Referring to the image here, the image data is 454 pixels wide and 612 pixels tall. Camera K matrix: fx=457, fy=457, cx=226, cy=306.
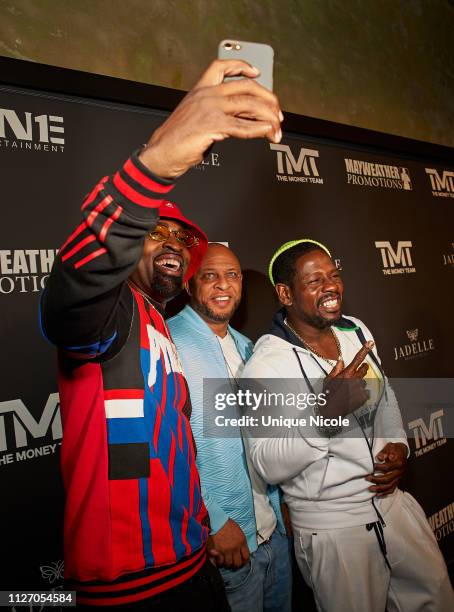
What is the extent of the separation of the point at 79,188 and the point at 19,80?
1.19 ft

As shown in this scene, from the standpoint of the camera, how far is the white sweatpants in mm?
1296

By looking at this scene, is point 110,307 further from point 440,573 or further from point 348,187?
point 348,187

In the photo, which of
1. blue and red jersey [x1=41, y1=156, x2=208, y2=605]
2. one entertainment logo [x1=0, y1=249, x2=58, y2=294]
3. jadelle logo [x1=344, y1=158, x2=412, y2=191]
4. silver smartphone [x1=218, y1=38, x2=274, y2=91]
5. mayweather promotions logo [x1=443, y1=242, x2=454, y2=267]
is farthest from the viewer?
mayweather promotions logo [x1=443, y1=242, x2=454, y2=267]

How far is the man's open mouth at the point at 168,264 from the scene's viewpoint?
1.37 m

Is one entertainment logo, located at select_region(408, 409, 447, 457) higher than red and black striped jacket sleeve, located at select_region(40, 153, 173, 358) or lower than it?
lower

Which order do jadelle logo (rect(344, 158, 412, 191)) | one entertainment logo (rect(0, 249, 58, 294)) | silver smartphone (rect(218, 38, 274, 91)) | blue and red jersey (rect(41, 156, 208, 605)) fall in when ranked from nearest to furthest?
silver smartphone (rect(218, 38, 274, 91)) < blue and red jersey (rect(41, 156, 208, 605)) < one entertainment logo (rect(0, 249, 58, 294)) < jadelle logo (rect(344, 158, 412, 191))

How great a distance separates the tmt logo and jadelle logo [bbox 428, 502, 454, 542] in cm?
206

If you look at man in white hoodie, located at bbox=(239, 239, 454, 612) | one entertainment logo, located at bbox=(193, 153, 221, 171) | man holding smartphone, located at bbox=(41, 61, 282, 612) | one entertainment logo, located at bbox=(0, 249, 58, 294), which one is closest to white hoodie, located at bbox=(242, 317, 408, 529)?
man in white hoodie, located at bbox=(239, 239, 454, 612)

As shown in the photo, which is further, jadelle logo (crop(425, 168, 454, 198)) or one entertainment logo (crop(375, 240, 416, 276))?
jadelle logo (crop(425, 168, 454, 198))

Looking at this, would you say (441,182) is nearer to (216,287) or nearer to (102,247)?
(216,287)

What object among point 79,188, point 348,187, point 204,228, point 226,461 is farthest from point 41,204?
point 348,187

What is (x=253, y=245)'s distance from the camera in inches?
78.2

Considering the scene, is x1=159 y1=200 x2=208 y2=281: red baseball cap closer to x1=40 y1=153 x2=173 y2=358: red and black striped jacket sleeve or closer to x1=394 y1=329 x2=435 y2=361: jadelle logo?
x1=40 y1=153 x2=173 y2=358: red and black striped jacket sleeve

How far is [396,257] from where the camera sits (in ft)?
8.41
